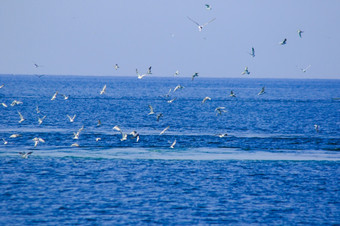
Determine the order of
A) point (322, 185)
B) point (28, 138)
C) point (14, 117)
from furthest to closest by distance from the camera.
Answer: point (14, 117) < point (28, 138) < point (322, 185)

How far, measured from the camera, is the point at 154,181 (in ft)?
111

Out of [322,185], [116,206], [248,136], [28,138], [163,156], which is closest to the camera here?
[116,206]

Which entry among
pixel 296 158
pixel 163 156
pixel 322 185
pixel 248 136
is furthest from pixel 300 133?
pixel 322 185

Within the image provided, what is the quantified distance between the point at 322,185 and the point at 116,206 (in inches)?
496

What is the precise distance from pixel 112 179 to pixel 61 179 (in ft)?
9.62

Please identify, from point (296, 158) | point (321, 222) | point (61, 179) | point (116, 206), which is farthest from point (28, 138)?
point (321, 222)

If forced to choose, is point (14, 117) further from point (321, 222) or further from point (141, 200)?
point (321, 222)

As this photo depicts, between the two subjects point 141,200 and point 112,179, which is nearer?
point 141,200

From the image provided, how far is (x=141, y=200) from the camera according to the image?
29109 mm

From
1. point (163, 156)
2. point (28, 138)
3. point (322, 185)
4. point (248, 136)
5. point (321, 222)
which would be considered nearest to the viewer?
point (321, 222)

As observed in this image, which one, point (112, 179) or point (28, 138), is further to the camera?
point (28, 138)

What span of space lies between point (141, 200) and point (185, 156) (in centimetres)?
1521

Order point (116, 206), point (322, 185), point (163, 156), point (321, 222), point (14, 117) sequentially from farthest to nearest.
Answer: point (14, 117)
point (163, 156)
point (322, 185)
point (116, 206)
point (321, 222)

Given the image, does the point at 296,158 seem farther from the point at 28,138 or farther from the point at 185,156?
the point at 28,138
